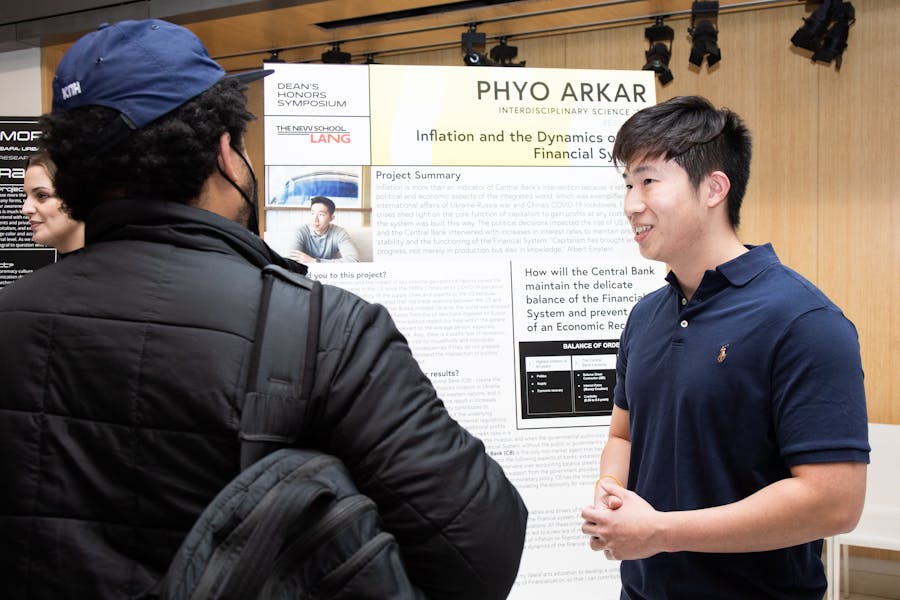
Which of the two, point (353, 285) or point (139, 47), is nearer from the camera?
point (139, 47)

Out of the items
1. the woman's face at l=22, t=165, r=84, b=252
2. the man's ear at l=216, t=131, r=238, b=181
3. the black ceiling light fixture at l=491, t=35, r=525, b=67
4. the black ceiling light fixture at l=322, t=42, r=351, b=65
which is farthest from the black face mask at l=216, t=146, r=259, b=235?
the black ceiling light fixture at l=322, t=42, r=351, b=65

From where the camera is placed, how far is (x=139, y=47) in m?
0.91

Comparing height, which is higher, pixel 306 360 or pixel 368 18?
pixel 368 18

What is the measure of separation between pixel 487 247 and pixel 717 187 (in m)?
0.84

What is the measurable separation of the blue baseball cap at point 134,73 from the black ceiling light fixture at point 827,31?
3.90 metres

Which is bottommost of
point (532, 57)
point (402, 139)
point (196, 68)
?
point (196, 68)

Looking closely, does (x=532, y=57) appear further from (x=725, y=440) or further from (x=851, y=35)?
(x=725, y=440)

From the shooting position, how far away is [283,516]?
0.72 meters

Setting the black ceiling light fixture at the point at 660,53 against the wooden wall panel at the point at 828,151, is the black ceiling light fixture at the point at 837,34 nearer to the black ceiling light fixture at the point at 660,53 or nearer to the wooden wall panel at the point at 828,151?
the wooden wall panel at the point at 828,151

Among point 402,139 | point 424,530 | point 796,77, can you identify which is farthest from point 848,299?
point 424,530

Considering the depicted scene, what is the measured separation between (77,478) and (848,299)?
15.0ft

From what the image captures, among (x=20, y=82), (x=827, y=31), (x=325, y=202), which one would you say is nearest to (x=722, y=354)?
(x=325, y=202)

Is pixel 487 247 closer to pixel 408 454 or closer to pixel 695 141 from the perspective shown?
pixel 695 141

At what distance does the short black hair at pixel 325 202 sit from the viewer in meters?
2.15
